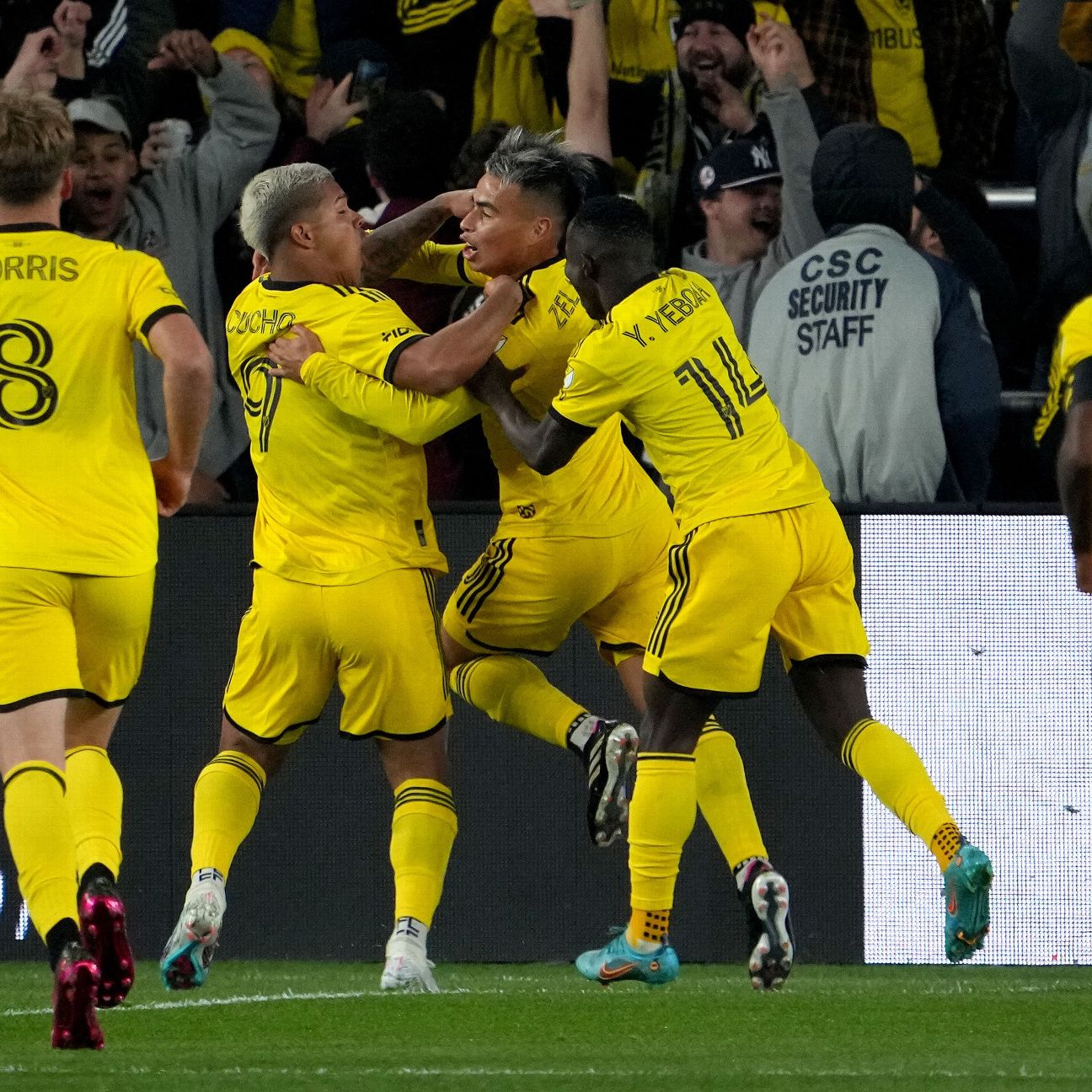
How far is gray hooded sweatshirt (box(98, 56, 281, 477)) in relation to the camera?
7.86m

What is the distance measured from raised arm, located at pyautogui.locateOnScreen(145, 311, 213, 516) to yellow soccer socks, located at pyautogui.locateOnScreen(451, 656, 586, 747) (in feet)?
3.80

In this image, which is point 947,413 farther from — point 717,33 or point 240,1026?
point 240,1026

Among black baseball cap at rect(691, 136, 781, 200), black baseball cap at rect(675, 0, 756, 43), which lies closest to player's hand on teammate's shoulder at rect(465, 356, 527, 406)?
black baseball cap at rect(691, 136, 781, 200)

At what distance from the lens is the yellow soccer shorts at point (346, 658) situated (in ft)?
19.2

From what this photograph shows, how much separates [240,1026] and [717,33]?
15.0 ft

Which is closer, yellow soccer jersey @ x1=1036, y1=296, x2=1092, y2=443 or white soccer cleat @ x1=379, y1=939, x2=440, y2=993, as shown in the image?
yellow soccer jersey @ x1=1036, y1=296, x2=1092, y2=443

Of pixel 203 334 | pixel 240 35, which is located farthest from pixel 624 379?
pixel 240 35

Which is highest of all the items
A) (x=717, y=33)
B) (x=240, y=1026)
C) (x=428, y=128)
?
(x=717, y=33)

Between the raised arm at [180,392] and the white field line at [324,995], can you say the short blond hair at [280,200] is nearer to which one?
the raised arm at [180,392]

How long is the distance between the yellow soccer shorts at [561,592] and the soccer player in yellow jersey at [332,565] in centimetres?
29

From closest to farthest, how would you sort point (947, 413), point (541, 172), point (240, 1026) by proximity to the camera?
1. point (240, 1026)
2. point (541, 172)
3. point (947, 413)

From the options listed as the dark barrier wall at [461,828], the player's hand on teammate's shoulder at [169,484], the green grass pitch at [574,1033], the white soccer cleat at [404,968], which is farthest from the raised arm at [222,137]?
the white soccer cleat at [404,968]

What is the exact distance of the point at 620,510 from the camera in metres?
6.29

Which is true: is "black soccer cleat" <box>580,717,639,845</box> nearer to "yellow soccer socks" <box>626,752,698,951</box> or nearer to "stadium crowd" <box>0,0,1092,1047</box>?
"stadium crowd" <box>0,0,1092,1047</box>
